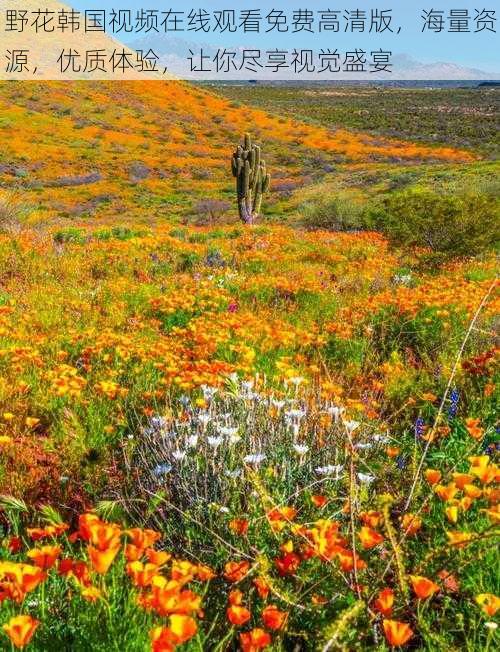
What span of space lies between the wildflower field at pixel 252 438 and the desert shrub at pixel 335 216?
6.36 meters

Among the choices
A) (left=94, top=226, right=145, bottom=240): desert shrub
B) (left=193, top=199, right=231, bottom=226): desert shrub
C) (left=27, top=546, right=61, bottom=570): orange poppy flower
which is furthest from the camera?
(left=193, top=199, right=231, bottom=226): desert shrub

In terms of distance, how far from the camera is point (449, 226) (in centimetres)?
1089

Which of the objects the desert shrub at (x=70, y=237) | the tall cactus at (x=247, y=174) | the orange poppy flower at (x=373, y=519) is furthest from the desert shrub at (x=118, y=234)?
the orange poppy flower at (x=373, y=519)

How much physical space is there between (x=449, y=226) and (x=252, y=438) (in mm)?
9212

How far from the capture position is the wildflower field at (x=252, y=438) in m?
1.72

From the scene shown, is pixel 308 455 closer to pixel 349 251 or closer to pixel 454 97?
pixel 349 251

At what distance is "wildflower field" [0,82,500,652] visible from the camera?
5.65 feet

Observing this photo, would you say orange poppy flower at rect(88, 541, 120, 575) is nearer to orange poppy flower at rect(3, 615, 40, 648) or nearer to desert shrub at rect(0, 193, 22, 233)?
orange poppy flower at rect(3, 615, 40, 648)

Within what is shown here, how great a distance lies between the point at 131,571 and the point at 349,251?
10968 mm

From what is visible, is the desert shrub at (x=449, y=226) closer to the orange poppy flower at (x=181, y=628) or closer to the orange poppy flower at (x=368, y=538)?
the orange poppy flower at (x=368, y=538)

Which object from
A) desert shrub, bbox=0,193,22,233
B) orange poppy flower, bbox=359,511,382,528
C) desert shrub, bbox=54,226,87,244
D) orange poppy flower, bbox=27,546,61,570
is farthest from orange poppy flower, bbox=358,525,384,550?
desert shrub, bbox=0,193,22,233

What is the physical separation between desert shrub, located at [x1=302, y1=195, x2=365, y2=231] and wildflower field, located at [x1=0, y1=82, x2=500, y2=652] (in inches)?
250

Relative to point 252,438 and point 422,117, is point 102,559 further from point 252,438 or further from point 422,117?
point 422,117

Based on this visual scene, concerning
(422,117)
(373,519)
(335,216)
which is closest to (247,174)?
(335,216)
